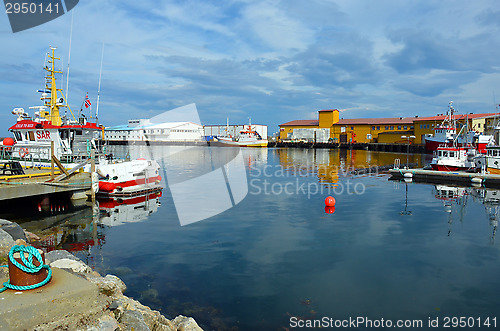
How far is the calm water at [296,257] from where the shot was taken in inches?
406

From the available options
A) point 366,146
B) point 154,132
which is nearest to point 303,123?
point 366,146

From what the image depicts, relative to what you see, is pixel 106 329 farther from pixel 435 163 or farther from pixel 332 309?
pixel 435 163

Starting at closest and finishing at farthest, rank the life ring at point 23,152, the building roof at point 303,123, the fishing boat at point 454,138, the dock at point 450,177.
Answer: the life ring at point 23,152 < the dock at point 450,177 < the fishing boat at point 454,138 < the building roof at point 303,123

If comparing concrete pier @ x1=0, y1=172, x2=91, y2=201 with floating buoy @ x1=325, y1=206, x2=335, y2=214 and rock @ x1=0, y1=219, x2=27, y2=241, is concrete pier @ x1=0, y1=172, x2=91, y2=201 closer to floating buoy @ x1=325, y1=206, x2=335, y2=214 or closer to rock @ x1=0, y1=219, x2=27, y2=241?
rock @ x1=0, y1=219, x2=27, y2=241

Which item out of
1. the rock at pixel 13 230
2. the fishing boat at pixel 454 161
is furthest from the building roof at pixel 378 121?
the rock at pixel 13 230

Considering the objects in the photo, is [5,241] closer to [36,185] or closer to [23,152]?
[36,185]

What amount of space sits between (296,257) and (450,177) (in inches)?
1216

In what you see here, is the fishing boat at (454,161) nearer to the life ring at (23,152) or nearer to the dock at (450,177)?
the dock at (450,177)

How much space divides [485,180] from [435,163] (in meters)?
7.24

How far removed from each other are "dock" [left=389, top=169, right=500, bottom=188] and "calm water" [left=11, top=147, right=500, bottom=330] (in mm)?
10030

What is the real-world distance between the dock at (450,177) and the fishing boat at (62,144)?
28.1m

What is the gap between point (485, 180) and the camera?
1385 inches

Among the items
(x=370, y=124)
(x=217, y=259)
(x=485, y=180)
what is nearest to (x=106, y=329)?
(x=217, y=259)

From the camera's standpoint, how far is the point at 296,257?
47.1 ft
